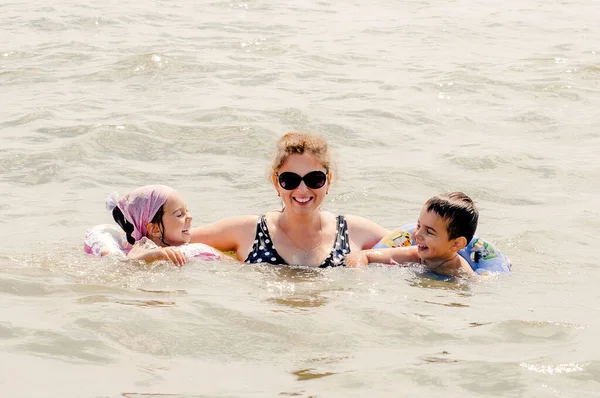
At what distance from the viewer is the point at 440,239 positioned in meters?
6.50

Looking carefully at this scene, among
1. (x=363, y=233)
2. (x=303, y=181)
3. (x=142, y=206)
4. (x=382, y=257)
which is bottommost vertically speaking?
(x=382, y=257)

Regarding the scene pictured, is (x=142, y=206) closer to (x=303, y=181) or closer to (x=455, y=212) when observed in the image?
(x=303, y=181)

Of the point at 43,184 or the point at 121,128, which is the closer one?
the point at 43,184

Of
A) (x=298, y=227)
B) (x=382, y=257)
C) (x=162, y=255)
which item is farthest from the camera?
(x=298, y=227)

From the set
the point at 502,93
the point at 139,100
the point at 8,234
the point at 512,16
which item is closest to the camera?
the point at 8,234

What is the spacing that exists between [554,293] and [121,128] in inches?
238

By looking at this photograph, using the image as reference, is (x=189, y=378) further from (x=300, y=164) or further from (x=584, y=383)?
(x=300, y=164)

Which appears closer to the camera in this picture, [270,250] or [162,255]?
[162,255]

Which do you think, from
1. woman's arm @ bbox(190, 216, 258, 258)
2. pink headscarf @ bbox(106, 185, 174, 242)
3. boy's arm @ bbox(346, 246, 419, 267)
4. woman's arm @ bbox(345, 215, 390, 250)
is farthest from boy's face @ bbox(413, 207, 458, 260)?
pink headscarf @ bbox(106, 185, 174, 242)

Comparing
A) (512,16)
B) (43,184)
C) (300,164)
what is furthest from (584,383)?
(512,16)

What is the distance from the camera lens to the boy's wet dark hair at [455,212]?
6.45 metres

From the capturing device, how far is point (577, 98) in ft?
44.3

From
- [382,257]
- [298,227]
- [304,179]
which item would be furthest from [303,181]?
[382,257]

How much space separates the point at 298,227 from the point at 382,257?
1.92 feet
